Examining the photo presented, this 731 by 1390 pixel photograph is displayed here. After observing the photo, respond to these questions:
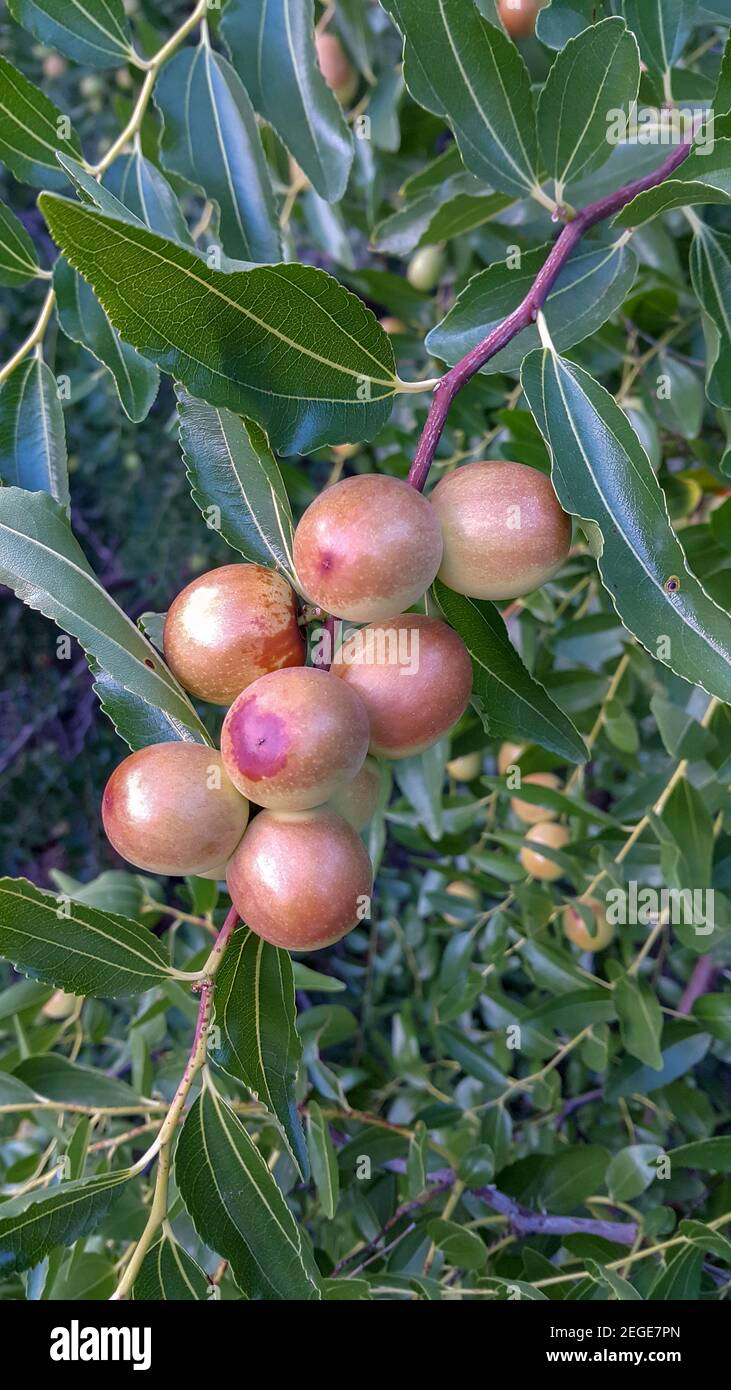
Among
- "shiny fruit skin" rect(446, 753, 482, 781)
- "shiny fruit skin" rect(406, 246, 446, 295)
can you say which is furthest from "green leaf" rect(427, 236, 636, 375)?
"shiny fruit skin" rect(446, 753, 482, 781)

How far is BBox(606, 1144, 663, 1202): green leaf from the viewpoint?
1045mm

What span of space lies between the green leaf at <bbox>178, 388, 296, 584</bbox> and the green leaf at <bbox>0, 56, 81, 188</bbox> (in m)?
0.33

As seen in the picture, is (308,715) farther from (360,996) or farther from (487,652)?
(360,996)

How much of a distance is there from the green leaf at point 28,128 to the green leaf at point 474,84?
11.9 inches

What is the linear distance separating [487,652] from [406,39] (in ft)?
1.41

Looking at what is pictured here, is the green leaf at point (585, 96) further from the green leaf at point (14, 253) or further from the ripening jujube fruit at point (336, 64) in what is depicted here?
the ripening jujube fruit at point (336, 64)

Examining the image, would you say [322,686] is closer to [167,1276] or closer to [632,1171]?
[167,1276]

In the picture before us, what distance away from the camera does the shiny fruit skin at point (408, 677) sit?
583 mm

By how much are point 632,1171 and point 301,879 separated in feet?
2.31

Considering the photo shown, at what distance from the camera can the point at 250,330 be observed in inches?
22.6

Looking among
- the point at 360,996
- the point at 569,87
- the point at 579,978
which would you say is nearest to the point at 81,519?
the point at 360,996

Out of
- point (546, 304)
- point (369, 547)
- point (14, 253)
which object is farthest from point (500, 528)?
point (14, 253)

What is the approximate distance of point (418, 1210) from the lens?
3.97ft

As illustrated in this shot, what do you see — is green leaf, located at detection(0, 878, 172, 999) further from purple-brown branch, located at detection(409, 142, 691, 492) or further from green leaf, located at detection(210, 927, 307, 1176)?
purple-brown branch, located at detection(409, 142, 691, 492)
